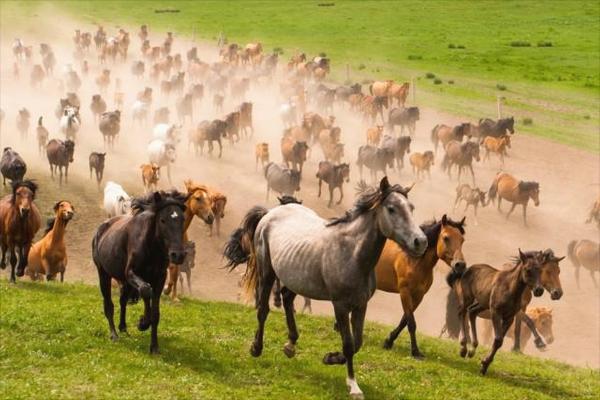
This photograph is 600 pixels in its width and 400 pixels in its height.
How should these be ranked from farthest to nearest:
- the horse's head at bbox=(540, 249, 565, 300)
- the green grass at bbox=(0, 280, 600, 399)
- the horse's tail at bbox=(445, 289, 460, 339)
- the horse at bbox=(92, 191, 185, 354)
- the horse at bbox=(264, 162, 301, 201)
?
1. the horse at bbox=(264, 162, 301, 201)
2. the horse's tail at bbox=(445, 289, 460, 339)
3. the horse's head at bbox=(540, 249, 565, 300)
4. the horse at bbox=(92, 191, 185, 354)
5. the green grass at bbox=(0, 280, 600, 399)

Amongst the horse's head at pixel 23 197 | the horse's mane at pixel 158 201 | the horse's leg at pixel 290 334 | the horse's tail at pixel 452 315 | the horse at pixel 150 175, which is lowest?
the horse's tail at pixel 452 315

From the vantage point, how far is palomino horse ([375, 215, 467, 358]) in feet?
45.6

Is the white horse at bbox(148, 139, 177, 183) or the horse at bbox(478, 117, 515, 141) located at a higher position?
the horse at bbox(478, 117, 515, 141)

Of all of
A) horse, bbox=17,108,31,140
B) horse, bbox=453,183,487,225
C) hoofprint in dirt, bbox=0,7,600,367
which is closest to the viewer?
hoofprint in dirt, bbox=0,7,600,367

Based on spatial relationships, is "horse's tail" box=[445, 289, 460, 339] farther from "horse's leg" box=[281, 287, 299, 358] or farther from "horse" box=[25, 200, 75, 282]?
"horse" box=[25, 200, 75, 282]

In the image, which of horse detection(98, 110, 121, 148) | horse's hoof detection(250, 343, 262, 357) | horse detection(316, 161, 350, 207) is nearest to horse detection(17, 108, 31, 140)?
horse detection(98, 110, 121, 148)

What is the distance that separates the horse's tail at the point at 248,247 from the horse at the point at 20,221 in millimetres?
6662

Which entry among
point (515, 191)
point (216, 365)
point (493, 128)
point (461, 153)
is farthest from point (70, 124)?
point (216, 365)

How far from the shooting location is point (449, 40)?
73.5 m

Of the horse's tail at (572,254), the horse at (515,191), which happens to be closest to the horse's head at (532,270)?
the horse's tail at (572,254)

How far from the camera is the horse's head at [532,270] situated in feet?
44.3

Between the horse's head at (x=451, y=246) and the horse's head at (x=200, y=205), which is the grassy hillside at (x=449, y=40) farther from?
the horse's head at (x=451, y=246)

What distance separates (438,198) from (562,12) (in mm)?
55634

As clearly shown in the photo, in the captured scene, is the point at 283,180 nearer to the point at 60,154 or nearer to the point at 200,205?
the point at 60,154
